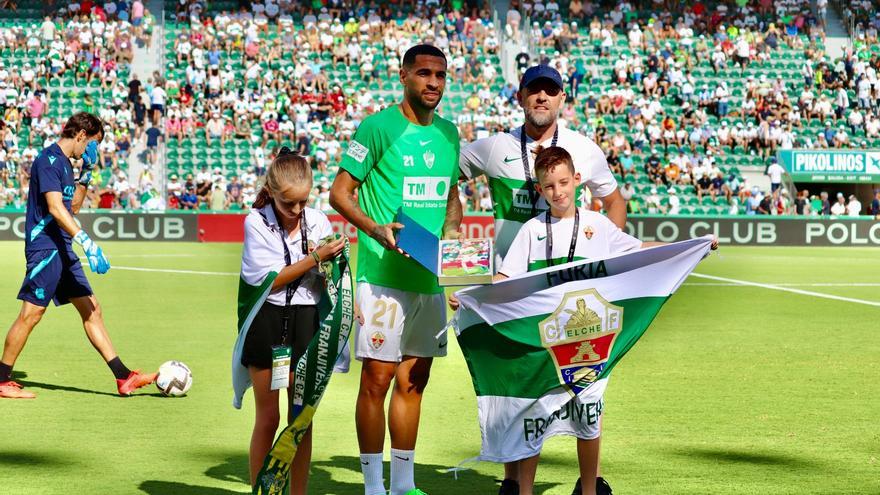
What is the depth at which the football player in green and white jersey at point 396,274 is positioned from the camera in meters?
6.21

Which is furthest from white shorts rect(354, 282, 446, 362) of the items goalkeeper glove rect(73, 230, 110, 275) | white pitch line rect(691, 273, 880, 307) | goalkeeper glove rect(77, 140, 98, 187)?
white pitch line rect(691, 273, 880, 307)

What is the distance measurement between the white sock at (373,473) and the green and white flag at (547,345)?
57cm

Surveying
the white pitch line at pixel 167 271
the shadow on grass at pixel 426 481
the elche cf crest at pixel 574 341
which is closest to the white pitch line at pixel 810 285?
→ the white pitch line at pixel 167 271

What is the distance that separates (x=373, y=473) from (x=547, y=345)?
45.1 inches

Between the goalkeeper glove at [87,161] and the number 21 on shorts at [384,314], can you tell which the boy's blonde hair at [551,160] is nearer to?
the number 21 on shorts at [384,314]

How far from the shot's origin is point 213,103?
127 feet

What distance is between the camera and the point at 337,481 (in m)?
6.87

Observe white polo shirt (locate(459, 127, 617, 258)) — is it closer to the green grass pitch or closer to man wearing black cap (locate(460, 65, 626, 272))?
man wearing black cap (locate(460, 65, 626, 272))

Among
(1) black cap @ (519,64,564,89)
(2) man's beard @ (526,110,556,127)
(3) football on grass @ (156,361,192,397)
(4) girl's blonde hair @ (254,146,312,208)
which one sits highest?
(1) black cap @ (519,64,564,89)

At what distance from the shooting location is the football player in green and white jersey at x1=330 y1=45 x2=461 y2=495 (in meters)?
6.21

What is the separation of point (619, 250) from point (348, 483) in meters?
2.09

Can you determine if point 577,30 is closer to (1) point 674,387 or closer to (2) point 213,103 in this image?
(2) point 213,103

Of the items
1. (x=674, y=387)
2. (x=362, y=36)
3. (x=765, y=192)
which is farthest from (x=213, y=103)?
(x=674, y=387)

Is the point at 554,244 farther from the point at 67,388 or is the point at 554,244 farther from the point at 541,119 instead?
the point at 67,388
